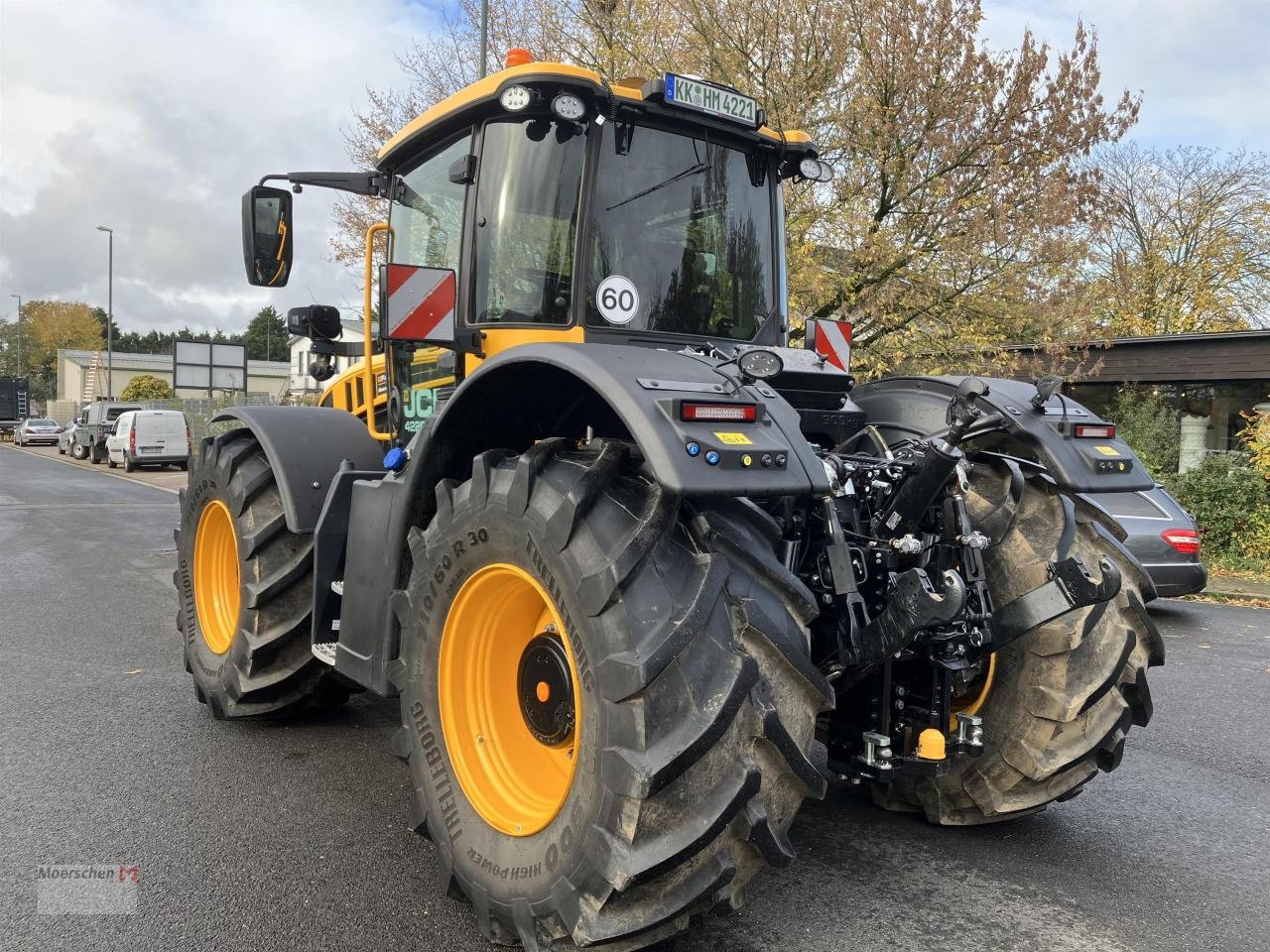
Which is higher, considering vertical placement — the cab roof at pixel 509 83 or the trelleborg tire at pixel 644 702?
the cab roof at pixel 509 83

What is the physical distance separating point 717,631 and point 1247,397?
1769 centimetres

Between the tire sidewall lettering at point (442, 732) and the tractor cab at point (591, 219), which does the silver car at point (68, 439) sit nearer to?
the tractor cab at point (591, 219)

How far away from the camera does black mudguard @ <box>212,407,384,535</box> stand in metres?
4.22

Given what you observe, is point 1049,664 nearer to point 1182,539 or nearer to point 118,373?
point 1182,539

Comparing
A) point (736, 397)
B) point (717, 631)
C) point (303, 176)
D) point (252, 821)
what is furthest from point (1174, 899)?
point (303, 176)

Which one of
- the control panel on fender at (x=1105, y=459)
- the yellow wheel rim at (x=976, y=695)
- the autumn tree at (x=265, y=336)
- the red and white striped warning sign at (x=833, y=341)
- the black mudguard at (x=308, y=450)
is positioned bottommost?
the yellow wheel rim at (x=976, y=695)

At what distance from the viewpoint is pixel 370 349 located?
4602 mm

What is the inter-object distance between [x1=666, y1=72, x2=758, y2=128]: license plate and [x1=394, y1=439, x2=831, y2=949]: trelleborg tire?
1.47m

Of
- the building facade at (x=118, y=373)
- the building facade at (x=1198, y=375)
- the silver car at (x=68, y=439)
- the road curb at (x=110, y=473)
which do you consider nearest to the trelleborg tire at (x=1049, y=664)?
the building facade at (x=1198, y=375)

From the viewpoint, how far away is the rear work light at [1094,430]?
3.22m

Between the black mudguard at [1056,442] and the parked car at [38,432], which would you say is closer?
the black mudguard at [1056,442]

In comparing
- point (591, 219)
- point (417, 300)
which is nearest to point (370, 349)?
point (417, 300)

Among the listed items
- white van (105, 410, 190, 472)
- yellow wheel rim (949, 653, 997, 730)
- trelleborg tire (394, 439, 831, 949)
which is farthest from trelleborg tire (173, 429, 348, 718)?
white van (105, 410, 190, 472)

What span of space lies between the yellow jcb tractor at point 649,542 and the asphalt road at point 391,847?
278 mm
